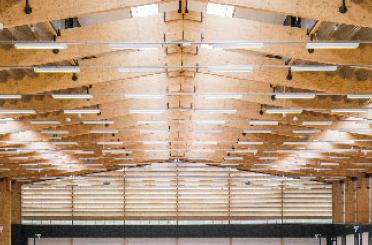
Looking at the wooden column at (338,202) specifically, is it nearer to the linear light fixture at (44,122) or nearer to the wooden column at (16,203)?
the wooden column at (16,203)

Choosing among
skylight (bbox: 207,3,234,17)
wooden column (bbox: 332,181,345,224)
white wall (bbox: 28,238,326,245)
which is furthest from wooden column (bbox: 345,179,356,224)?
skylight (bbox: 207,3,234,17)

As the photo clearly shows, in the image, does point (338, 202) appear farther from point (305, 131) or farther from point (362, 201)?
point (305, 131)

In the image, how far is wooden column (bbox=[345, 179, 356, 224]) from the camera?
3569cm

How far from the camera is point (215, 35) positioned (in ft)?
40.3

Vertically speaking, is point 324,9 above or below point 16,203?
above

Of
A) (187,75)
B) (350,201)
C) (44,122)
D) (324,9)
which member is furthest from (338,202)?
(324,9)

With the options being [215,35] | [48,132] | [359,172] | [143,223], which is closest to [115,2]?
[215,35]

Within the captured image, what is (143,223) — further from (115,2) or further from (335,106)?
(115,2)

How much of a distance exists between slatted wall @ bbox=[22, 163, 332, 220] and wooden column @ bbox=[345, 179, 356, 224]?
1681 millimetres

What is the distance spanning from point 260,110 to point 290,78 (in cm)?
453

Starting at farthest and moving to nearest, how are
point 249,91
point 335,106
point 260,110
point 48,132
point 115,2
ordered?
point 48,132
point 260,110
point 335,106
point 249,91
point 115,2

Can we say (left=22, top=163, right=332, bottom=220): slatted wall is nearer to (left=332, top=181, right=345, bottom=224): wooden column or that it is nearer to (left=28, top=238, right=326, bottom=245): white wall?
(left=332, top=181, right=345, bottom=224): wooden column

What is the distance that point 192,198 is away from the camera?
38.2 metres

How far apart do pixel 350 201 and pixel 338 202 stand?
1461 millimetres
